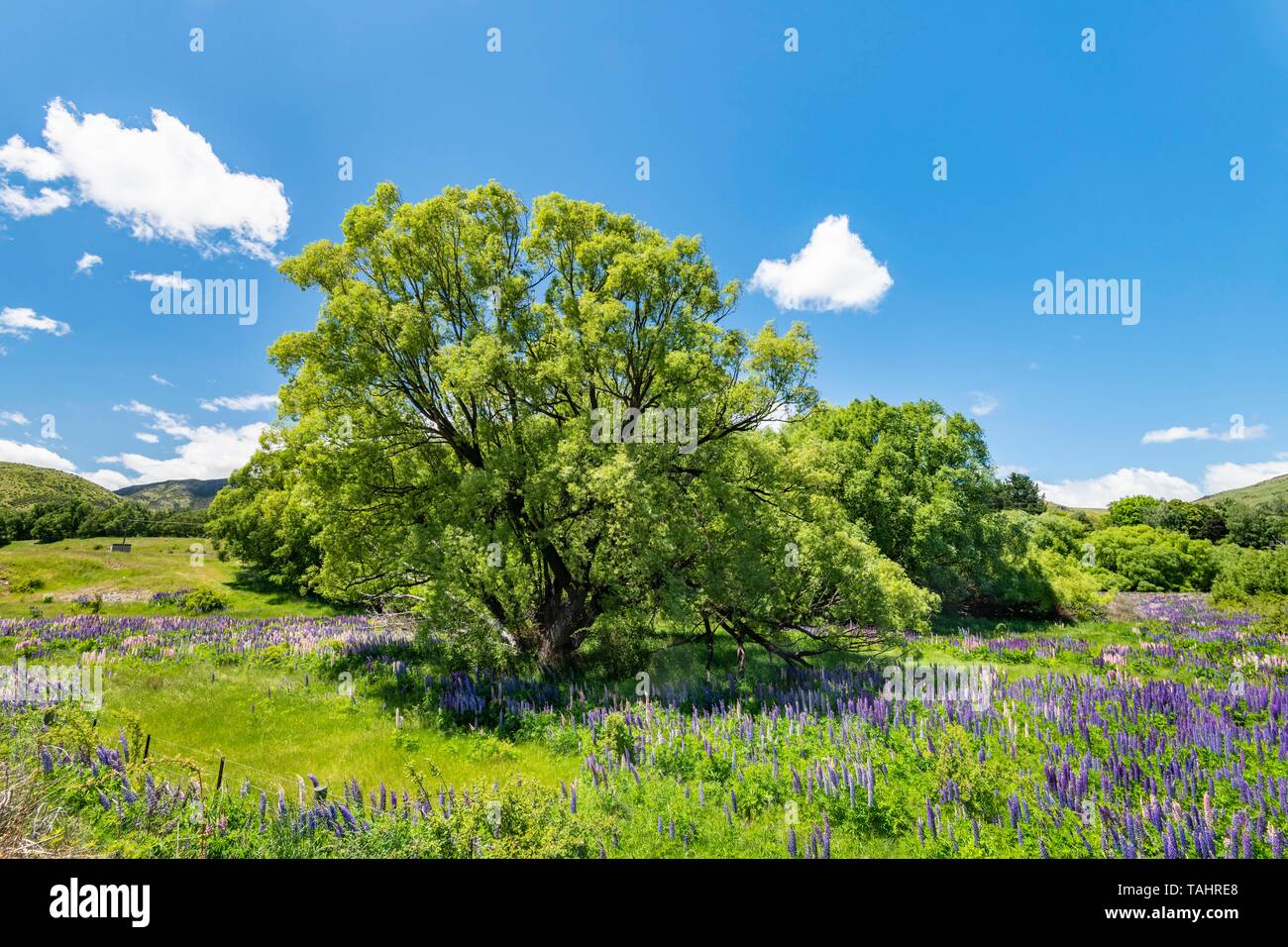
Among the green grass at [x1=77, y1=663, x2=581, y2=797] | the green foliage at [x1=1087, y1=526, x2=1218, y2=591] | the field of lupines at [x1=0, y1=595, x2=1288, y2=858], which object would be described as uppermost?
the field of lupines at [x1=0, y1=595, x2=1288, y2=858]

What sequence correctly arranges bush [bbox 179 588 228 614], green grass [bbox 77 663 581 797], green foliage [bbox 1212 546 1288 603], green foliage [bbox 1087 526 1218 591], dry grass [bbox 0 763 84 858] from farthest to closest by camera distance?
green foliage [bbox 1087 526 1218 591] < green foliage [bbox 1212 546 1288 603] < bush [bbox 179 588 228 614] < green grass [bbox 77 663 581 797] < dry grass [bbox 0 763 84 858]

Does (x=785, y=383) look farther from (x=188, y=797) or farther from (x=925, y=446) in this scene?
(x=925, y=446)

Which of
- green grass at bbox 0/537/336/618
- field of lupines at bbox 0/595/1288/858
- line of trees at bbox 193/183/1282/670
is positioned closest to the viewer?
field of lupines at bbox 0/595/1288/858

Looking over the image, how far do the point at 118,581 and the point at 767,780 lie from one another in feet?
185

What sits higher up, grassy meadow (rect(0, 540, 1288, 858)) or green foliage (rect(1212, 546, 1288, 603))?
grassy meadow (rect(0, 540, 1288, 858))

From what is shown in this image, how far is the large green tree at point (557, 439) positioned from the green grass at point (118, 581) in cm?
2438

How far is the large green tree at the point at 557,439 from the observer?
14.6 metres

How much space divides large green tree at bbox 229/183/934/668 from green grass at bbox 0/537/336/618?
80.0 feet

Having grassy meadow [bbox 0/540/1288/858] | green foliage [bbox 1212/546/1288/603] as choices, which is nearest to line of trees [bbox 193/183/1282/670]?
grassy meadow [bbox 0/540/1288/858]

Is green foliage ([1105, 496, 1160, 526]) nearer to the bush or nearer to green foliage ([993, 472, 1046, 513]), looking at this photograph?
green foliage ([993, 472, 1046, 513])

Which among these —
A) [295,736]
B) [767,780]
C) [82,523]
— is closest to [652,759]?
[767,780]

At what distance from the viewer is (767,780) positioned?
8.09 metres

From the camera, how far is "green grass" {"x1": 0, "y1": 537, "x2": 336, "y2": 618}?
32312mm
